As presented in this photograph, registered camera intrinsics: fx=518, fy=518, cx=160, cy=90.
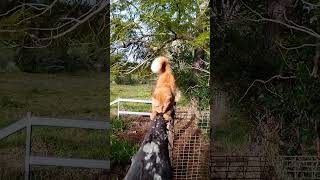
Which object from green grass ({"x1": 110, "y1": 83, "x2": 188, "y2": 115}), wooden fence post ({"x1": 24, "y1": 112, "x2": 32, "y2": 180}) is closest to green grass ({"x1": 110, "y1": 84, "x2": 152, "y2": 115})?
green grass ({"x1": 110, "y1": 83, "x2": 188, "y2": 115})

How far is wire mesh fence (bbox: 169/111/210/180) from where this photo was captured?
4.09 metres

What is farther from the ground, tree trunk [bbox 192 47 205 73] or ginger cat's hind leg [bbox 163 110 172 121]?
tree trunk [bbox 192 47 205 73]

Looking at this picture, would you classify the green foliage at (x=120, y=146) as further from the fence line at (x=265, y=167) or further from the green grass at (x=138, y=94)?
the fence line at (x=265, y=167)

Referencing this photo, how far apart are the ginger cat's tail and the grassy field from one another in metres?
0.75

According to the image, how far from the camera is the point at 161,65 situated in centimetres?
400

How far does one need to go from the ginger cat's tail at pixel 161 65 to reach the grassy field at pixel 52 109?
0.75 metres

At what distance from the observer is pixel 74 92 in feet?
15.0

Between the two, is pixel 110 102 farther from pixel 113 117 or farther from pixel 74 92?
pixel 74 92

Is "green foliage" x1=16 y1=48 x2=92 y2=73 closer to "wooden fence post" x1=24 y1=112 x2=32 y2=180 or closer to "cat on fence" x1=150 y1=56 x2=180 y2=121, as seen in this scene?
"wooden fence post" x1=24 y1=112 x2=32 y2=180

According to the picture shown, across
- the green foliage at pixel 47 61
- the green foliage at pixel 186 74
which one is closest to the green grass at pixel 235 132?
the green foliage at pixel 186 74

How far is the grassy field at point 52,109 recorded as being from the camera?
4.54m

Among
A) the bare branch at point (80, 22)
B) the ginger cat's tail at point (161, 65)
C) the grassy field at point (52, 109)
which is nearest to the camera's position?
the ginger cat's tail at point (161, 65)

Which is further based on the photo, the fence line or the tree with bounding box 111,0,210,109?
the fence line

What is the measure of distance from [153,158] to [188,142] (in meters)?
0.31
